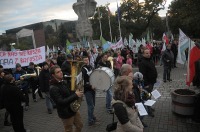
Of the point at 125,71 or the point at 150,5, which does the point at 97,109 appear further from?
the point at 150,5

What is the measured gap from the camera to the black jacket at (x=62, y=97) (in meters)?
3.68

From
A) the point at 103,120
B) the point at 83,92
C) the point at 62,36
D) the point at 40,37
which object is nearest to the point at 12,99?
the point at 83,92

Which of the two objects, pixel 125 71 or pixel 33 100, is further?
pixel 33 100

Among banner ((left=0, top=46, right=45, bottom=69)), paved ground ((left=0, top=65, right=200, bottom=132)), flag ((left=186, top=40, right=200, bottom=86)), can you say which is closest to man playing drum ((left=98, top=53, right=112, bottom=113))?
paved ground ((left=0, top=65, right=200, bottom=132))

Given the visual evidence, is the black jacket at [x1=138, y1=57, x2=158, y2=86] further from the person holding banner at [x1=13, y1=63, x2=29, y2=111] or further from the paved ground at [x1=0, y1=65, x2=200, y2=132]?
the person holding banner at [x1=13, y1=63, x2=29, y2=111]

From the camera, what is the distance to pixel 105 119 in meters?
6.29

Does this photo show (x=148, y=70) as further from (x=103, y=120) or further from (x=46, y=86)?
(x=46, y=86)

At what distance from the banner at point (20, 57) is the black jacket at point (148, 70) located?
20.7 ft

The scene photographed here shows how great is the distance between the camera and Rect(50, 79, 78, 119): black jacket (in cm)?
368

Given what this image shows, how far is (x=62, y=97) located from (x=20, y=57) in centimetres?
694

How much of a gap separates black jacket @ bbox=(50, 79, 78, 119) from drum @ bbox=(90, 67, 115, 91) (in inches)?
40.3

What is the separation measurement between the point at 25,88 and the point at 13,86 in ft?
9.88

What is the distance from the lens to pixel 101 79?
4.92 metres

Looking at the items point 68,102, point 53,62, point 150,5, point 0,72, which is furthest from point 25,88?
point 150,5
